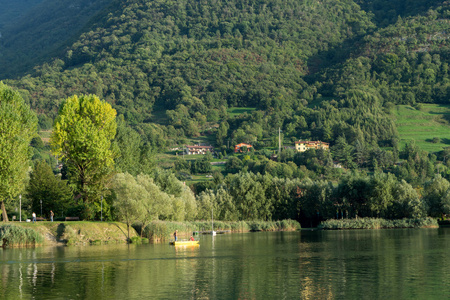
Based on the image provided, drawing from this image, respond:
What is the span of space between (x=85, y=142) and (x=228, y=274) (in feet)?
144

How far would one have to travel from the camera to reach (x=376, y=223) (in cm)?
12000

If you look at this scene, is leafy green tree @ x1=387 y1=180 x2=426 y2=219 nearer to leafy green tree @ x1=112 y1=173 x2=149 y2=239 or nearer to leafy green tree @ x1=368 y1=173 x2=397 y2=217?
leafy green tree @ x1=368 y1=173 x2=397 y2=217

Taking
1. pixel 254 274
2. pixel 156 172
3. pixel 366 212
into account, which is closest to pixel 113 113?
pixel 156 172

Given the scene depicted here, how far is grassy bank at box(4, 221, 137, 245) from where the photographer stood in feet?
226

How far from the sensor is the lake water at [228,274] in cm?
3247

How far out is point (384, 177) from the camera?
420 ft

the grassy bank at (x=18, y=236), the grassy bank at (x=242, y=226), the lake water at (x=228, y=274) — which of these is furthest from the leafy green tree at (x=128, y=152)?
the lake water at (x=228, y=274)

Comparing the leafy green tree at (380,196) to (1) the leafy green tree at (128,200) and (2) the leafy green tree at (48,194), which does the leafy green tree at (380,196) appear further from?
(2) the leafy green tree at (48,194)

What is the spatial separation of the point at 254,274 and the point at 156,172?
75.0 m

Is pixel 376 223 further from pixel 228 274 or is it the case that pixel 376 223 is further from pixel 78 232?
pixel 228 274

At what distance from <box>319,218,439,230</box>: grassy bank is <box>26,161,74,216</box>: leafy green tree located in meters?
61.5

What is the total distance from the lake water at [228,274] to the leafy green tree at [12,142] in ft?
34.5

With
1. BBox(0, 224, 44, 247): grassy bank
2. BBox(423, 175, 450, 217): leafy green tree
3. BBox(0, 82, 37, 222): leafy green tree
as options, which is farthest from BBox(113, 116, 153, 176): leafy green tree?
BBox(423, 175, 450, 217): leafy green tree

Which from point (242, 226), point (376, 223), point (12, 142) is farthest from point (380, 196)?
point (12, 142)
